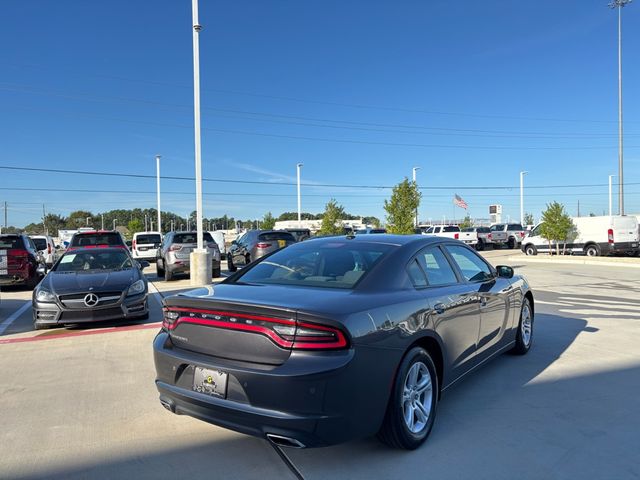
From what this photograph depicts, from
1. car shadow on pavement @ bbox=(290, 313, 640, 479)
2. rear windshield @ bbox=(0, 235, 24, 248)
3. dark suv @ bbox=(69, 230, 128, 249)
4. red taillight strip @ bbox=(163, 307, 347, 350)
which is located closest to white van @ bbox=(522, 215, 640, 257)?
car shadow on pavement @ bbox=(290, 313, 640, 479)

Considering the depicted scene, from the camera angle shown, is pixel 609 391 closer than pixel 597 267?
Yes

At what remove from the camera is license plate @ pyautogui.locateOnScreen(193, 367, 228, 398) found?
3061mm

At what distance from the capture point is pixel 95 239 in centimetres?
1456

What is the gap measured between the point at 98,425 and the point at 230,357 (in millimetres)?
1722

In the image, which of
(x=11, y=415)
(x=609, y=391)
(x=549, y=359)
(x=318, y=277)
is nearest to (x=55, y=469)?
(x=11, y=415)

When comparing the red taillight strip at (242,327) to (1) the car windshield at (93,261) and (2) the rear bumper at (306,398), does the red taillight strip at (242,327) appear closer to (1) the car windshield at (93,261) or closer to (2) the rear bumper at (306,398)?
(2) the rear bumper at (306,398)

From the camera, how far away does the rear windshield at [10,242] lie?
13.3 m

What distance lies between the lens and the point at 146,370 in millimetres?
5566

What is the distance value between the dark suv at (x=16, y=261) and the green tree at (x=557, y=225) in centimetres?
2337

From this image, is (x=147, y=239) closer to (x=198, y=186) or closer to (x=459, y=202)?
(x=198, y=186)

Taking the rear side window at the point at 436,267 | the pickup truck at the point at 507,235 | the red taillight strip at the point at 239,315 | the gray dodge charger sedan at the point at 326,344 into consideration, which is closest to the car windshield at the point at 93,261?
the gray dodge charger sedan at the point at 326,344

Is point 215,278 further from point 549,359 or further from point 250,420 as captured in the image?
point 250,420

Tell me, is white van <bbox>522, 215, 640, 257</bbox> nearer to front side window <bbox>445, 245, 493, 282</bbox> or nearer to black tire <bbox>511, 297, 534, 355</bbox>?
black tire <bbox>511, 297, 534, 355</bbox>

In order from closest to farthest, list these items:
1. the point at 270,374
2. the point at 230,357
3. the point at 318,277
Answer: the point at 270,374, the point at 230,357, the point at 318,277
